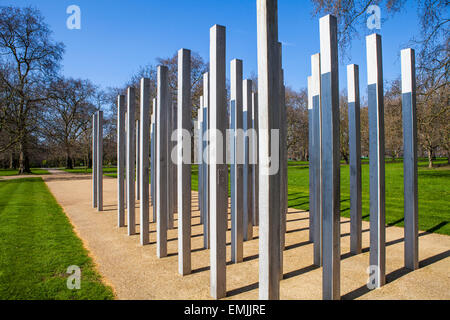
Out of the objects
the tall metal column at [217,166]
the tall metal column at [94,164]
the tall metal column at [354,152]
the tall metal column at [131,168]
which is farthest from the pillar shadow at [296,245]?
the tall metal column at [94,164]

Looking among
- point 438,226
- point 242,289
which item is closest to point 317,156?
point 242,289

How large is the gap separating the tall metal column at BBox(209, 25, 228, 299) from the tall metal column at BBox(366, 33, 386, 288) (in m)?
2.03

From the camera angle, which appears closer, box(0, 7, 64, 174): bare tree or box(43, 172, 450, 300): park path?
box(43, 172, 450, 300): park path

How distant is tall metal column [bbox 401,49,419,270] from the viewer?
4289 mm

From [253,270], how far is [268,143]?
236 cm

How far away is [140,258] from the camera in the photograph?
4730 mm

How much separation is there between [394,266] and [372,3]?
7.66 m

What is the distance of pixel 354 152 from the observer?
491 cm

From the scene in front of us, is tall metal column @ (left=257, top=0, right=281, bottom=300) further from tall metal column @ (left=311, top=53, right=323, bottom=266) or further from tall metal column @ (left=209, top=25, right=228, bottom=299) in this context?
tall metal column @ (left=311, top=53, right=323, bottom=266)

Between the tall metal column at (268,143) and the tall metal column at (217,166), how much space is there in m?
0.69

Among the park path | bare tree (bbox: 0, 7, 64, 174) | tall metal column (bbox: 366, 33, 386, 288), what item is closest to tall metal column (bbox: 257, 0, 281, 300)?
the park path

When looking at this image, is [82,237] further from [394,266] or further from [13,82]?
[13,82]

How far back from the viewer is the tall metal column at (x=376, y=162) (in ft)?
12.3
